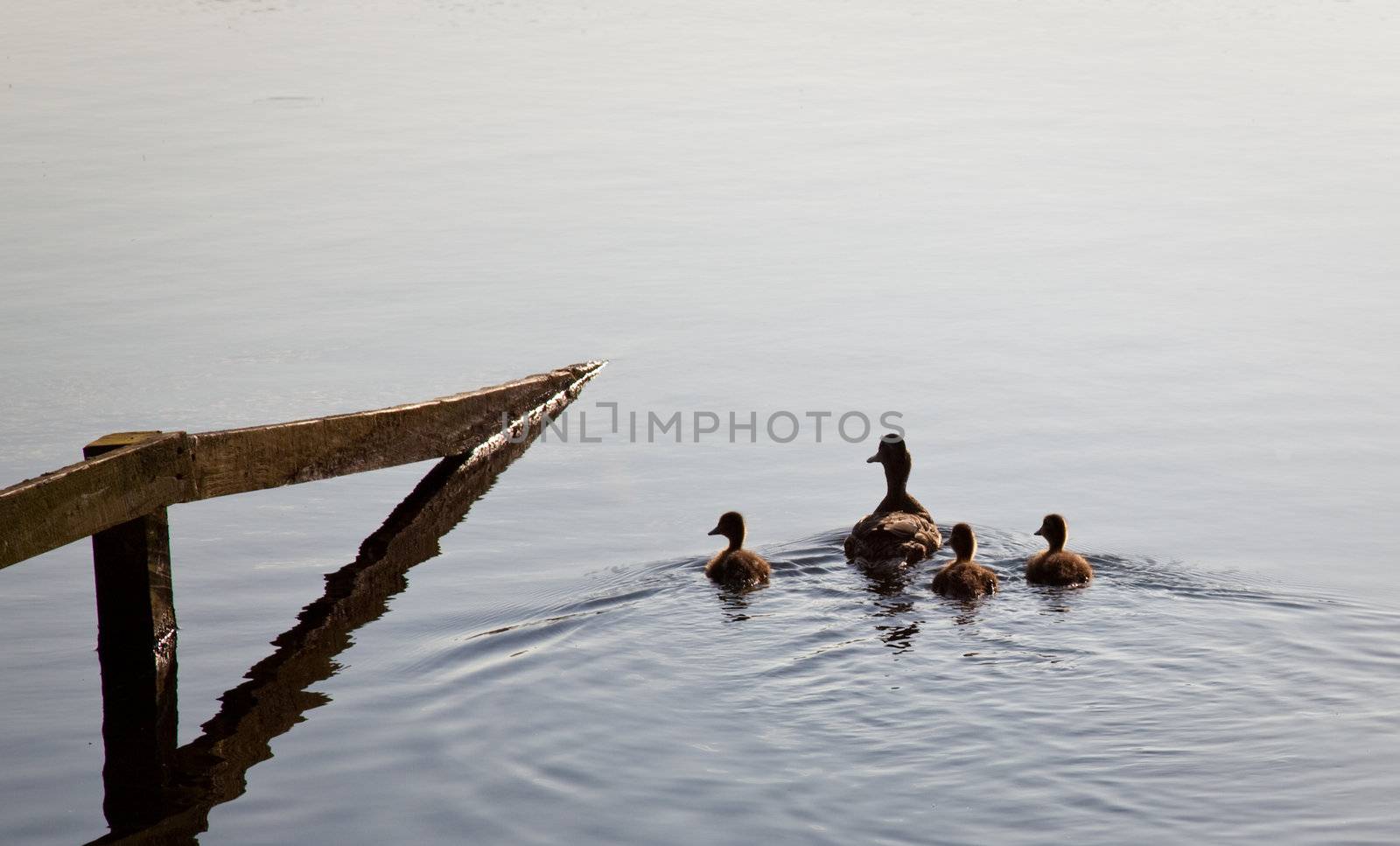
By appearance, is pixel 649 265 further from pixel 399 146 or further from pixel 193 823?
pixel 193 823

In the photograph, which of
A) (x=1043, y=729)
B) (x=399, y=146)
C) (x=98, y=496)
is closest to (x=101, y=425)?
(x=98, y=496)

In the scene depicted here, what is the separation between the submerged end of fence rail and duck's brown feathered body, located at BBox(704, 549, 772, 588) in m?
1.77

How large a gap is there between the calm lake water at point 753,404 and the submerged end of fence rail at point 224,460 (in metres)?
0.65

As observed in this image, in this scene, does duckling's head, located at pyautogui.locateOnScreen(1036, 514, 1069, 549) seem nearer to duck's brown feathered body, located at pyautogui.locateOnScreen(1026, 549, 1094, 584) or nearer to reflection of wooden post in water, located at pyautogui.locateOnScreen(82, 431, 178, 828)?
duck's brown feathered body, located at pyautogui.locateOnScreen(1026, 549, 1094, 584)

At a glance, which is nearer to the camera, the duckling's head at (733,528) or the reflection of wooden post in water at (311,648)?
the reflection of wooden post in water at (311,648)

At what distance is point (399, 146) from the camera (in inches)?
787

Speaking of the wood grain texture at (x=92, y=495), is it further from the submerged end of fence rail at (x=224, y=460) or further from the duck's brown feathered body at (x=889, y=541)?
the duck's brown feathered body at (x=889, y=541)

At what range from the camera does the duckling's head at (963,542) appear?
9.05 m

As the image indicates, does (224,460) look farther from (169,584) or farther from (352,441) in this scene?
(352,441)

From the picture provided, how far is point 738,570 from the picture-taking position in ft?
28.6

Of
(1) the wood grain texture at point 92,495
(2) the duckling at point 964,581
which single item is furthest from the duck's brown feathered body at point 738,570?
(1) the wood grain texture at point 92,495

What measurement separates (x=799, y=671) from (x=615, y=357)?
5661 millimetres

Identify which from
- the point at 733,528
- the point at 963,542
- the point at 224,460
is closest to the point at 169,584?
the point at 224,460

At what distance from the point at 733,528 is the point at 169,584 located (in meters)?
2.98
